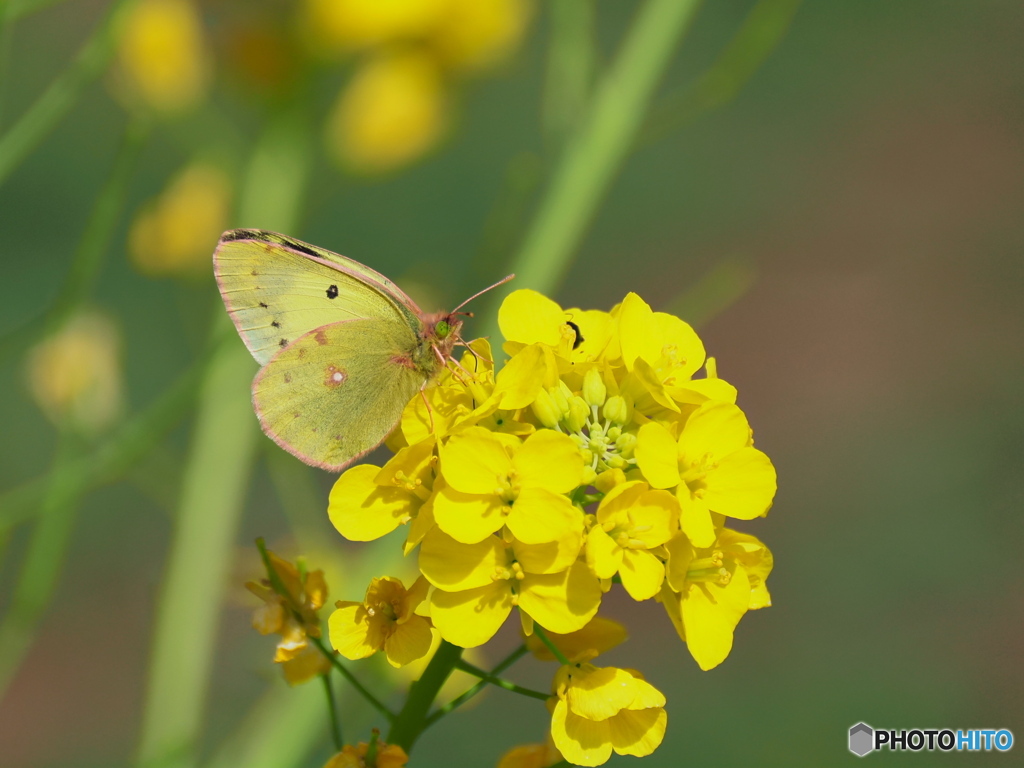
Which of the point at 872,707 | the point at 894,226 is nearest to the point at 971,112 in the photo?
the point at 894,226

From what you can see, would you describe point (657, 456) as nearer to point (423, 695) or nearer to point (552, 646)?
point (552, 646)

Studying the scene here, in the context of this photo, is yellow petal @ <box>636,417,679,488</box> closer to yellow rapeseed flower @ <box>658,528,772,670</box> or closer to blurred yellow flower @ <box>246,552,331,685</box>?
yellow rapeseed flower @ <box>658,528,772,670</box>

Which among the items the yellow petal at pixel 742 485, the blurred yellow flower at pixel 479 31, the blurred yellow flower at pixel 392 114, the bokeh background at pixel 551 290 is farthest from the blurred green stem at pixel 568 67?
the yellow petal at pixel 742 485

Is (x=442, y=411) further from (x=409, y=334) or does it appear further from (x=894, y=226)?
(x=894, y=226)

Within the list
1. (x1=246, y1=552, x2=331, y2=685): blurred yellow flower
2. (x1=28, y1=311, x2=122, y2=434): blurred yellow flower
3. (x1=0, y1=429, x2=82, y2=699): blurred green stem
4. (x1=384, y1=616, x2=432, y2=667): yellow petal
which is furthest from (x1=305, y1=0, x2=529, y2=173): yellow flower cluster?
(x1=384, y1=616, x2=432, y2=667): yellow petal

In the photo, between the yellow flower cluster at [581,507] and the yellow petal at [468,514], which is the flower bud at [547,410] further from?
the yellow petal at [468,514]

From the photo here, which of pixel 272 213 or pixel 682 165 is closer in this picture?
pixel 272 213

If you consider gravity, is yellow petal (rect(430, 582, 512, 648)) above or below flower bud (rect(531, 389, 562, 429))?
below
